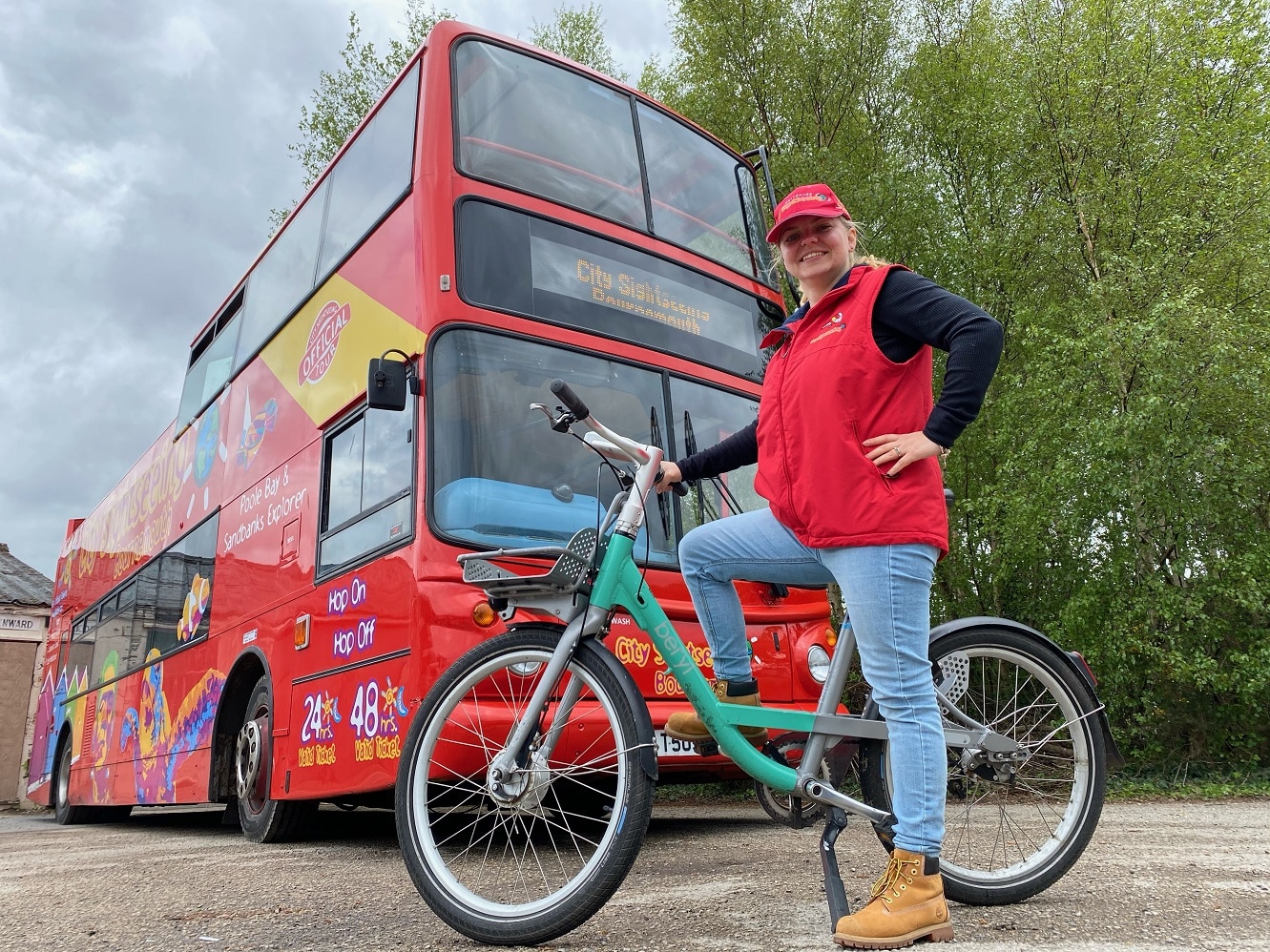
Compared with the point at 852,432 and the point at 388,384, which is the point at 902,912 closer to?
the point at 852,432

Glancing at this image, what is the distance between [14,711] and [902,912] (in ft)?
75.3

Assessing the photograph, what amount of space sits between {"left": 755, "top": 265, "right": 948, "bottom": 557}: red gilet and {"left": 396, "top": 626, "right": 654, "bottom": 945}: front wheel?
26.6 inches

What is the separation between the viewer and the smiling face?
267cm

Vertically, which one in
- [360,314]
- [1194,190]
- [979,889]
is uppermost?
[1194,190]

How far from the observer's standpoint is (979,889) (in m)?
2.66

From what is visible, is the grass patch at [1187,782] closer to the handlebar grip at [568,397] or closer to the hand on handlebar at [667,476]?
the hand on handlebar at [667,476]

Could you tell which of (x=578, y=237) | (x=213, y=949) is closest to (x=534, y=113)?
(x=578, y=237)

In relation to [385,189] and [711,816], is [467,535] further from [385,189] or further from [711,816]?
[711,816]

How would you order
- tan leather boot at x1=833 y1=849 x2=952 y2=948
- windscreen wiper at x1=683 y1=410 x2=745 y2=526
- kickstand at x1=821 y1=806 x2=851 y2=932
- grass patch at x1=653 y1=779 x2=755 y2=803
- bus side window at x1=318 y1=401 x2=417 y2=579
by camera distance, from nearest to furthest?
tan leather boot at x1=833 y1=849 x2=952 y2=948 → kickstand at x1=821 y1=806 x2=851 y2=932 → bus side window at x1=318 y1=401 x2=417 y2=579 → windscreen wiper at x1=683 y1=410 x2=745 y2=526 → grass patch at x1=653 y1=779 x2=755 y2=803

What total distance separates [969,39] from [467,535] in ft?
41.6

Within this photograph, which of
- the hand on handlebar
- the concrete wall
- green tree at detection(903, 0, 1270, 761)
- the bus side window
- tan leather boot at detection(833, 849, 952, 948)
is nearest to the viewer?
tan leather boot at detection(833, 849, 952, 948)

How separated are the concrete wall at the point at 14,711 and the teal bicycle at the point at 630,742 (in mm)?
21301

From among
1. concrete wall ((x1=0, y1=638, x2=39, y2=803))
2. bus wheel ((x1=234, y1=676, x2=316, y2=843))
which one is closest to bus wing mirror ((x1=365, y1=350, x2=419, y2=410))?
bus wheel ((x1=234, y1=676, x2=316, y2=843))

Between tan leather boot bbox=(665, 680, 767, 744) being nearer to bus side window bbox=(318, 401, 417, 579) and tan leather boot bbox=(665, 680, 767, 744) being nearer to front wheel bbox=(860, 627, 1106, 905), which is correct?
front wheel bbox=(860, 627, 1106, 905)
